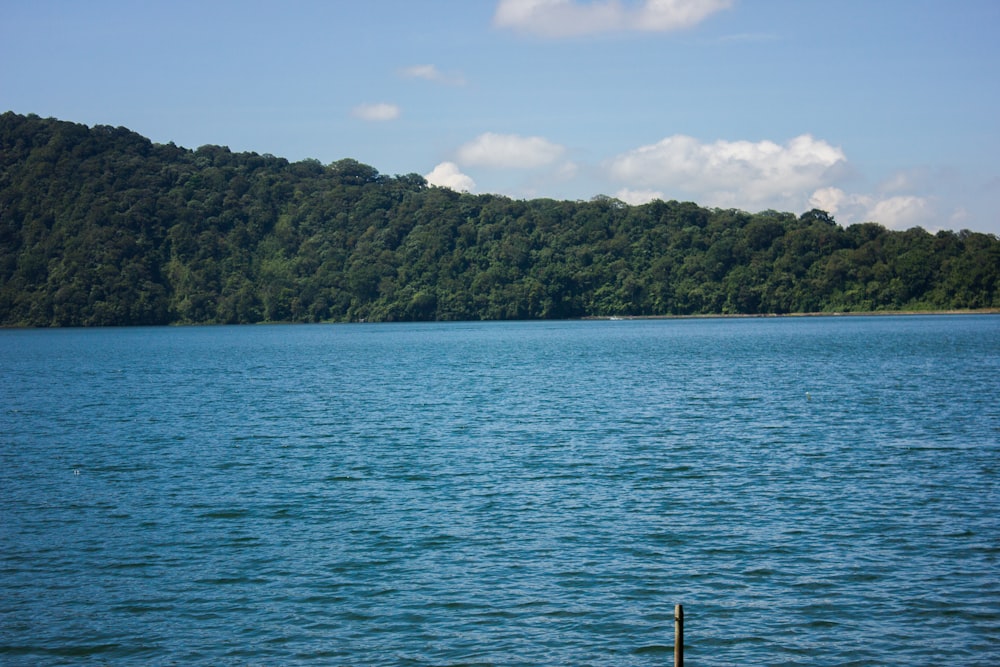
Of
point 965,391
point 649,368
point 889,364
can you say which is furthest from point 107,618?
point 889,364

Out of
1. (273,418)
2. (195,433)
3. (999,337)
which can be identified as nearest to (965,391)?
(273,418)

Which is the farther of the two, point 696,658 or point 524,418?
point 524,418

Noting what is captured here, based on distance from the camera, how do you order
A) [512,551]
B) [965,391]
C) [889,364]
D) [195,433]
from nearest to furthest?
1. [512,551]
2. [195,433]
3. [965,391]
4. [889,364]

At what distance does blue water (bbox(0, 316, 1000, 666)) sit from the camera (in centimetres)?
1722

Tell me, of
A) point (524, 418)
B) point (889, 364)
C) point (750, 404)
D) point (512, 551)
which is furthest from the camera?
point (889, 364)

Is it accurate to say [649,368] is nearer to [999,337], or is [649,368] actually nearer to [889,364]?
[889,364]

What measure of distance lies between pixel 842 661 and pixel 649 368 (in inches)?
2550

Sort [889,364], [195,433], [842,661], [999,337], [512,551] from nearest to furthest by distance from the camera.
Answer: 1. [842,661]
2. [512,551]
3. [195,433]
4. [889,364]
5. [999,337]

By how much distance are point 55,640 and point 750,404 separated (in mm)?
40045

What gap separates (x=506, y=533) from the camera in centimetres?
2386

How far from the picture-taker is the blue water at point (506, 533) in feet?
56.5

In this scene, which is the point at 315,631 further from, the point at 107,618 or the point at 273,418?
the point at 273,418

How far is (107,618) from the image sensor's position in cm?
1859

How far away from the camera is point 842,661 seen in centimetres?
1592
